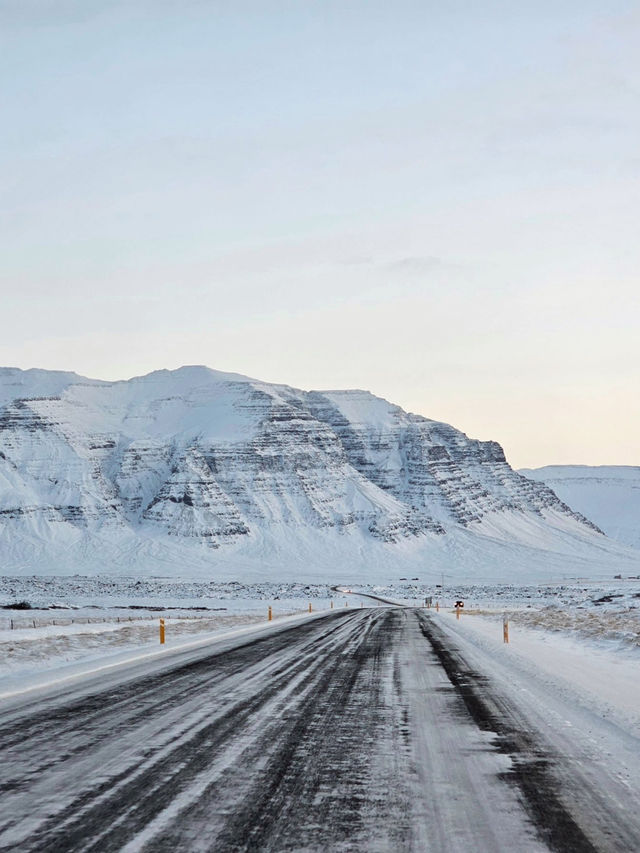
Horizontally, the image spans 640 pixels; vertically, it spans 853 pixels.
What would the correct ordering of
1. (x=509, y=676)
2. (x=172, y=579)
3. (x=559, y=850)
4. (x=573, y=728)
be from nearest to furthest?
(x=559, y=850) < (x=573, y=728) < (x=509, y=676) < (x=172, y=579)

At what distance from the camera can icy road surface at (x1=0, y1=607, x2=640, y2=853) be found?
5453 mm

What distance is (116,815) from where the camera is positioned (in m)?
5.81

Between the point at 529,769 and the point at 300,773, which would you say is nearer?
the point at 300,773

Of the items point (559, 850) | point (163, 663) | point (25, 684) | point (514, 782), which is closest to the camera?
point (559, 850)

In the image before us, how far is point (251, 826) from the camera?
5.60m

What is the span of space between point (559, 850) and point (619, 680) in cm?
1151

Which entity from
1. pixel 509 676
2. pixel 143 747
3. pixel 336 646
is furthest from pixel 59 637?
pixel 143 747

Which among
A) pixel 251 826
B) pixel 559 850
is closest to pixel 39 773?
pixel 251 826

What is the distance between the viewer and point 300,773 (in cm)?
712

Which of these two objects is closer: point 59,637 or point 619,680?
point 619,680

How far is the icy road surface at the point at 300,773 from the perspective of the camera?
5.45 meters

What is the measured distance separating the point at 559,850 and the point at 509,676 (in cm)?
1043

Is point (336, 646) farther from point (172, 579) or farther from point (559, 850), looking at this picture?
point (172, 579)

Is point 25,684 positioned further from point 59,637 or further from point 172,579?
point 172,579
